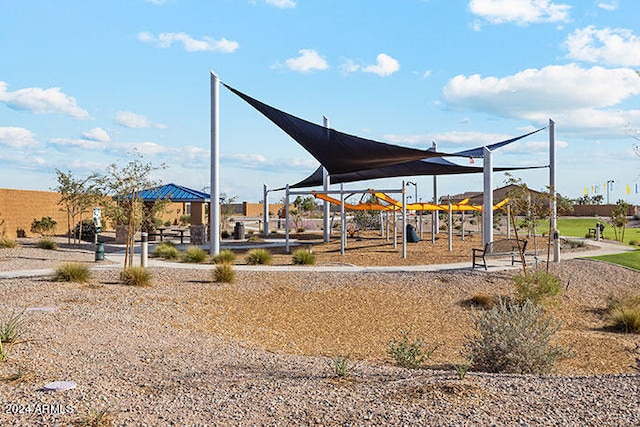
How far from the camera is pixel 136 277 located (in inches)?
448

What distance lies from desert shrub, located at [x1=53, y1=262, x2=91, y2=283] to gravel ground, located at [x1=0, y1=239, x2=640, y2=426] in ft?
0.84

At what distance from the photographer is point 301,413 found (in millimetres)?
4238

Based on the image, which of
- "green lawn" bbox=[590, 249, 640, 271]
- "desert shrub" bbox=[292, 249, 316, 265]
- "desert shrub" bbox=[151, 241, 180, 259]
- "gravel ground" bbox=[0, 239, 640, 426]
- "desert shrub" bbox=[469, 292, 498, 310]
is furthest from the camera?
"desert shrub" bbox=[151, 241, 180, 259]

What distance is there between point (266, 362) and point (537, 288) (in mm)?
6911

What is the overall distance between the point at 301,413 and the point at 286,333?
4.77m

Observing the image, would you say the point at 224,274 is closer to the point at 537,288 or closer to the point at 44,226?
the point at 537,288

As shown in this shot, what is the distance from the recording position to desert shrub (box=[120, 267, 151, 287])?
37.3ft

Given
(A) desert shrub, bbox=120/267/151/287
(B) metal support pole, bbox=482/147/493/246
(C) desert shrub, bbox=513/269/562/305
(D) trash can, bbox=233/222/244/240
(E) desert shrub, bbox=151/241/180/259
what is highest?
(B) metal support pole, bbox=482/147/493/246

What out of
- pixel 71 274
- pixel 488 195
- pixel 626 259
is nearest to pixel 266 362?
pixel 71 274

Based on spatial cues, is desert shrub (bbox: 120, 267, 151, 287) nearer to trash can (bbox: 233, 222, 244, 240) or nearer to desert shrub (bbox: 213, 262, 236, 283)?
desert shrub (bbox: 213, 262, 236, 283)

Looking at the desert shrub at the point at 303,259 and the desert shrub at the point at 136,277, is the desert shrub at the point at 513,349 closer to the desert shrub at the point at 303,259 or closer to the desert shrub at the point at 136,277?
the desert shrub at the point at 136,277

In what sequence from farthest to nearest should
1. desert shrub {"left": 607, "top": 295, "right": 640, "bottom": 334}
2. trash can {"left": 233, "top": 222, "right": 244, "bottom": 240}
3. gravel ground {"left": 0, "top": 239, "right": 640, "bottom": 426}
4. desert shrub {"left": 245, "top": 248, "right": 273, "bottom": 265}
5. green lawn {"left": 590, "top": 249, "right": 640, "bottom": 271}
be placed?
trash can {"left": 233, "top": 222, "right": 244, "bottom": 240} < green lawn {"left": 590, "top": 249, "right": 640, "bottom": 271} < desert shrub {"left": 245, "top": 248, "right": 273, "bottom": 265} < desert shrub {"left": 607, "top": 295, "right": 640, "bottom": 334} < gravel ground {"left": 0, "top": 239, "right": 640, "bottom": 426}

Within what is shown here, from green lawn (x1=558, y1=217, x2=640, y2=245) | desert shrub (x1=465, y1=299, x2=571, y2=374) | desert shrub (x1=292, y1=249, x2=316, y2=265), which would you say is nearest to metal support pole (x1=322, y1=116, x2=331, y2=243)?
desert shrub (x1=292, y1=249, x2=316, y2=265)

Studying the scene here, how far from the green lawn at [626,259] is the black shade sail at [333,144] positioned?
6396 mm
